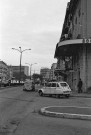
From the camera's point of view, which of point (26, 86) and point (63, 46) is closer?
point (63, 46)

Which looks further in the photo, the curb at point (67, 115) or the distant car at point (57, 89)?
the distant car at point (57, 89)

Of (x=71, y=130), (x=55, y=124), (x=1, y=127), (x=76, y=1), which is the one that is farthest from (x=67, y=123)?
(x=76, y=1)

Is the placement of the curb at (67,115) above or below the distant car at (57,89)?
below

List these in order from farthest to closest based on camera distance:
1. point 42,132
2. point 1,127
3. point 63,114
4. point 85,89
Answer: point 85,89
point 63,114
point 1,127
point 42,132

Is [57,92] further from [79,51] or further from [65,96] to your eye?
[79,51]

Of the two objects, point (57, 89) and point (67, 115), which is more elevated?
point (57, 89)

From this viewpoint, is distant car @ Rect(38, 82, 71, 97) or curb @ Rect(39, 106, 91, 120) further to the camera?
distant car @ Rect(38, 82, 71, 97)

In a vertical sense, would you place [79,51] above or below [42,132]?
above

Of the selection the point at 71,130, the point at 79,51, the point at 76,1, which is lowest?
the point at 71,130

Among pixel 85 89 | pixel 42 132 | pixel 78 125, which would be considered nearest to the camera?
pixel 42 132

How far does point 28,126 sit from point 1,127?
1.01 m

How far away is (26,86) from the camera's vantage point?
48469 millimetres

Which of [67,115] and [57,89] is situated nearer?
[67,115]

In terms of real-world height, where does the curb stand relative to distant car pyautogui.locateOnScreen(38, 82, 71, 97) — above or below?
below
